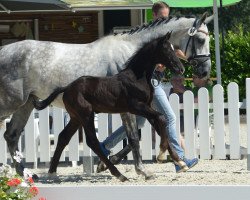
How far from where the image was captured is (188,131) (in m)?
11.0

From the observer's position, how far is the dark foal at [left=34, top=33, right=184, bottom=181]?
362 inches

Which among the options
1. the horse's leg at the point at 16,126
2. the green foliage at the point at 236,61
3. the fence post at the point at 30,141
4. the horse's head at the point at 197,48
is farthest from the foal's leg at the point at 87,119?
the green foliage at the point at 236,61

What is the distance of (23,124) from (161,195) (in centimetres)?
369

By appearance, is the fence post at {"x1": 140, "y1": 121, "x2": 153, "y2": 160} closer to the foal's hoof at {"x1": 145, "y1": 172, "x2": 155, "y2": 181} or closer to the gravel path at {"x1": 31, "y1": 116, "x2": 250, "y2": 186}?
the gravel path at {"x1": 31, "y1": 116, "x2": 250, "y2": 186}

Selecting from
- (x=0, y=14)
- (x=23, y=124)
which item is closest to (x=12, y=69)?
(x=23, y=124)

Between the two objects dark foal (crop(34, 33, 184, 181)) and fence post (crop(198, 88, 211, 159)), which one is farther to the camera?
fence post (crop(198, 88, 211, 159))

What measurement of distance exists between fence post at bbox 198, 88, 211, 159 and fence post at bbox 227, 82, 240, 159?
28 cm

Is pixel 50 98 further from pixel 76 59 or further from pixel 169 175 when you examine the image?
pixel 169 175

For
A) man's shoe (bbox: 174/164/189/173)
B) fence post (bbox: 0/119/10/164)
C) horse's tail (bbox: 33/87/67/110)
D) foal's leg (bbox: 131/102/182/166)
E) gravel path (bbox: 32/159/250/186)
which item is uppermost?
horse's tail (bbox: 33/87/67/110)

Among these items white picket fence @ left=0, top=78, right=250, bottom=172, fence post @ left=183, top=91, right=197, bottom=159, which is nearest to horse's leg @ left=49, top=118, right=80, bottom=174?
white picket fence @ left=0, top=78, right=250, bottom=172

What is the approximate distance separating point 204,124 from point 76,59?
6.73 feet

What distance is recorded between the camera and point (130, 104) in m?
9.15

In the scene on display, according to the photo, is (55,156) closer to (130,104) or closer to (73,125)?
(73,125)

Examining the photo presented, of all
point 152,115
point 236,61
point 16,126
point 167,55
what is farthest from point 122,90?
point 236,61
